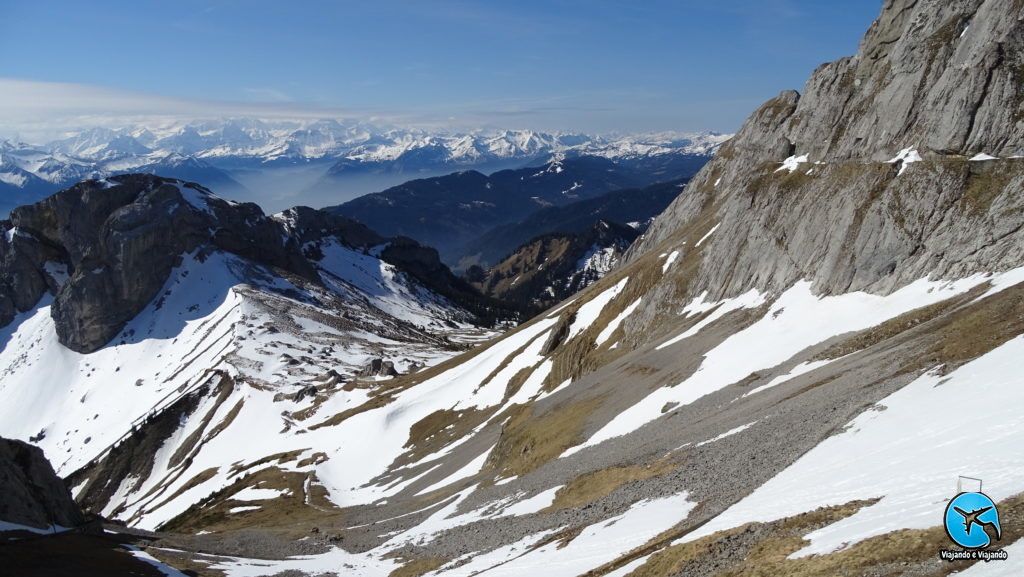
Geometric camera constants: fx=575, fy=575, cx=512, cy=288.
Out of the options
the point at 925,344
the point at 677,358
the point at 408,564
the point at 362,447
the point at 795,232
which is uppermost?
the point at 795,232

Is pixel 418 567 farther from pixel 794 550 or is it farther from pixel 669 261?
pixel 669 261

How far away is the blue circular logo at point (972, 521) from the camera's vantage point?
47.1 feet

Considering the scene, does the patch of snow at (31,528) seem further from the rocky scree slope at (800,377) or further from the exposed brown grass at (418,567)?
the exposed brown grass at (418,567)

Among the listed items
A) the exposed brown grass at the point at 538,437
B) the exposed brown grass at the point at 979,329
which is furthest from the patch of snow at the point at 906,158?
the exposed brown grass at the point at 538,437

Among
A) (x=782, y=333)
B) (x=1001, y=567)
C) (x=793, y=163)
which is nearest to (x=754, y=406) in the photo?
(x=782, y=333)

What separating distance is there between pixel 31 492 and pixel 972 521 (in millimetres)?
63769

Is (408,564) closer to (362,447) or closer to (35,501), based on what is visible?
(35,501)

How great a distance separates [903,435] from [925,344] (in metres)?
12.7

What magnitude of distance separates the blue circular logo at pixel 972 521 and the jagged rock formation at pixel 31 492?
57687 mm

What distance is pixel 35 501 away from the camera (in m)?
48.3

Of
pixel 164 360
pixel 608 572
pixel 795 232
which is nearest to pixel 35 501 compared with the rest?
pixel 608 572

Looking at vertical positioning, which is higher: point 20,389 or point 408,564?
point 20,389

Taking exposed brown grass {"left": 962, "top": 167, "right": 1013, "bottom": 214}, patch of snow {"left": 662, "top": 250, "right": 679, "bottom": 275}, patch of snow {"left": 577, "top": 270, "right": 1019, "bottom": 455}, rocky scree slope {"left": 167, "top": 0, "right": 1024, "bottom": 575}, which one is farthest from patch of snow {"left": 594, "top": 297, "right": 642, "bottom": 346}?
exposed brown grass {"left": 962, "top": 167, "right": 1013, "bottom": 214}

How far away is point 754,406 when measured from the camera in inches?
1524
